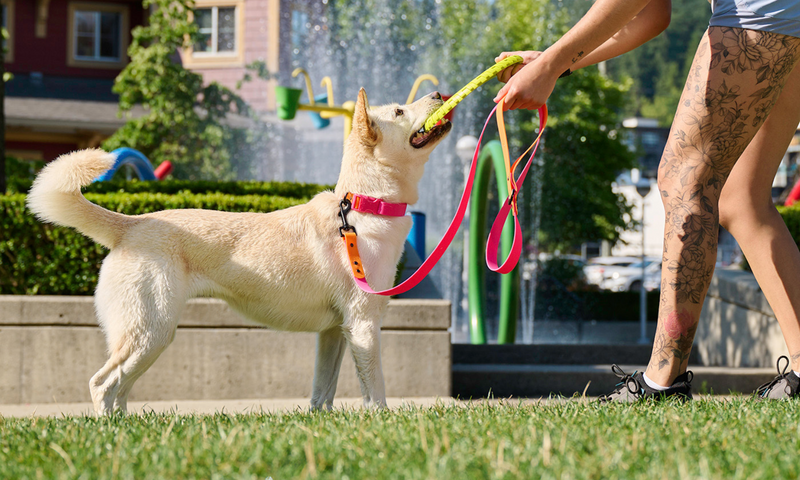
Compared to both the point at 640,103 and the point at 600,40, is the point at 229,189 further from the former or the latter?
the point at 640,103

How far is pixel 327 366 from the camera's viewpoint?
3.76m

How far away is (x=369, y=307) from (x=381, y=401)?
18.1 inches

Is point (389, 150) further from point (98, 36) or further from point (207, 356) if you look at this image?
point (98, 36)

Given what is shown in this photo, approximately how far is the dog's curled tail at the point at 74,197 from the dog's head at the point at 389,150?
116 centimetres

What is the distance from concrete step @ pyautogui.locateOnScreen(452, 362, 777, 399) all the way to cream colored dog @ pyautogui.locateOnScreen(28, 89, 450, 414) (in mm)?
2467

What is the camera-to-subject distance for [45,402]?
5309mm

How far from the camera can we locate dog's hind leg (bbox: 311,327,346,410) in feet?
12.2

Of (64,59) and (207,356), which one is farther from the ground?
(64,59)

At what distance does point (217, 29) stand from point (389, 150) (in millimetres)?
21366

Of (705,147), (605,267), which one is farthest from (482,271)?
(605,267)

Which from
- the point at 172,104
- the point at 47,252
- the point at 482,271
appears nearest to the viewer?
the point at 47,252

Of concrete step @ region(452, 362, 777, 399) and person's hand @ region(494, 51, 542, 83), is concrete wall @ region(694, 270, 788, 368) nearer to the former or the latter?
concrete step @ region(452, 362, 777, 399)

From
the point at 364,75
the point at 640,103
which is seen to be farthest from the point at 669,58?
the point at 364,75

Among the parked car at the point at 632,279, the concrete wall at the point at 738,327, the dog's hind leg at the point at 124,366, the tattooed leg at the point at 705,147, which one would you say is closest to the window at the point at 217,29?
the parked car at the point at 632,279
